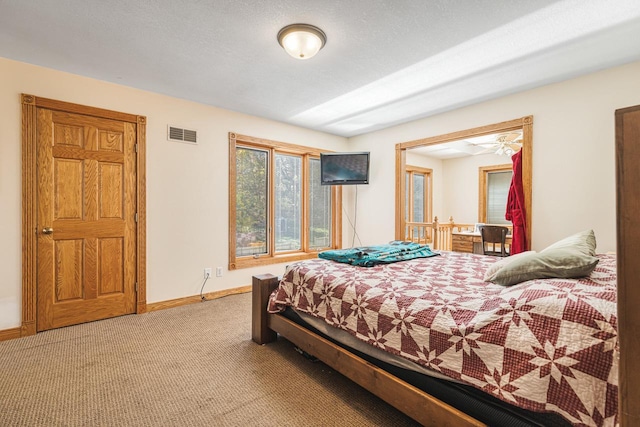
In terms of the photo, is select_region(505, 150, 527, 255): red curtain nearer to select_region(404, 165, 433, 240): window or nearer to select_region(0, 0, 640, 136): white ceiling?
select_region(0, 0, 640, 136): white ceiling

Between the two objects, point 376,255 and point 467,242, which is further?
point 467,242

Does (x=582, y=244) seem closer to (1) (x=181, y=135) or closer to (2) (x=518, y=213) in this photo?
(2) (x=518, y=213)

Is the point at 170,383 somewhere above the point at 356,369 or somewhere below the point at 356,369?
below

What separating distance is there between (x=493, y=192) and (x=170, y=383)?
707 centimetres

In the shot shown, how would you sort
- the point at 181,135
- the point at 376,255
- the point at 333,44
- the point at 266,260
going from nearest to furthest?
the point at 333,44, the point at 376,255, the point at 181,135, the point at 266,260

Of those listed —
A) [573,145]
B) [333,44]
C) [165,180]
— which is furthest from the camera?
[165,180]

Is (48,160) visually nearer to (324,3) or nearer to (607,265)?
(324,3)

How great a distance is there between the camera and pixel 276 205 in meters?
4.66

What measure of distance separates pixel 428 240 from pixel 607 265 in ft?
16.1

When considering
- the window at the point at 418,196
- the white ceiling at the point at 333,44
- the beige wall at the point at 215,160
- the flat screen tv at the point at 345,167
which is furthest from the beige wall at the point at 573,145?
the window at the point at 418,196

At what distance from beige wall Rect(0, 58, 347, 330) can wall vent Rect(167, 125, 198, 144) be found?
0.06m

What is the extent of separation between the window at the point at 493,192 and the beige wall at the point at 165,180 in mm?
5064

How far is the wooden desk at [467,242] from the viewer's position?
17.0ft

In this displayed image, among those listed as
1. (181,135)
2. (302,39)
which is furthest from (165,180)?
(302,39)
